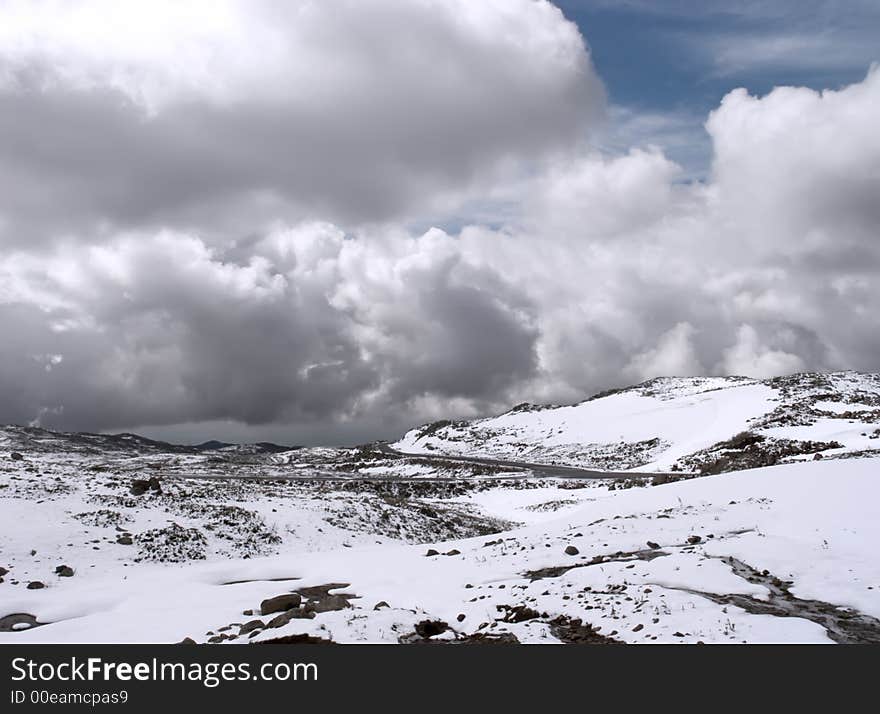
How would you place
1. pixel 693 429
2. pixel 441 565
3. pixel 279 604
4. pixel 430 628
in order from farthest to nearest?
Result: 1. pixel 693 429
2. pixel 441 565
3. pixel 279 604
4. pixel 430 628

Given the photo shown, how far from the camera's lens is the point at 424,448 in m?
157

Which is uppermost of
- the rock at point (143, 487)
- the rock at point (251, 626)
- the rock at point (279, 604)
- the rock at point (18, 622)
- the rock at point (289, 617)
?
the rock at point (143, 487)

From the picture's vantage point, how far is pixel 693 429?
10644 centimetres

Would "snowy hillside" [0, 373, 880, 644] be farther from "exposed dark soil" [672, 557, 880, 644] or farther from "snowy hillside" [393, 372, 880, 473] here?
"snowy hillside" [393, 372, 880, 473]

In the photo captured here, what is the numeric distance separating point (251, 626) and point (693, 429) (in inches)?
4182

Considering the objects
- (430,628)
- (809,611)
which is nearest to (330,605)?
(430,628)

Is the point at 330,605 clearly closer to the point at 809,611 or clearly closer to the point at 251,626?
the point at 251,626

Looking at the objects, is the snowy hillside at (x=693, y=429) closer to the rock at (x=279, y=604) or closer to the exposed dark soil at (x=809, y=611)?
the exposed dark soil at (x=809, y=611)

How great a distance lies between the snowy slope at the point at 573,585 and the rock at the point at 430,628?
0.12 ft

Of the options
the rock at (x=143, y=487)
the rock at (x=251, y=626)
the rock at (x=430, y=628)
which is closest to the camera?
the rock at (x=430, y=628)

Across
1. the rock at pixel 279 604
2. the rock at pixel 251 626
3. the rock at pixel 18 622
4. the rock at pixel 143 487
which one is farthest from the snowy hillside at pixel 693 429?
the rock at pixel 18 622

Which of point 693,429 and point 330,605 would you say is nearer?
point 330,605

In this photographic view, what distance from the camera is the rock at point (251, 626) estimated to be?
13.9 m

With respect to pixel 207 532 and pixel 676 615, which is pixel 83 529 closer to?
pixel 207 532
